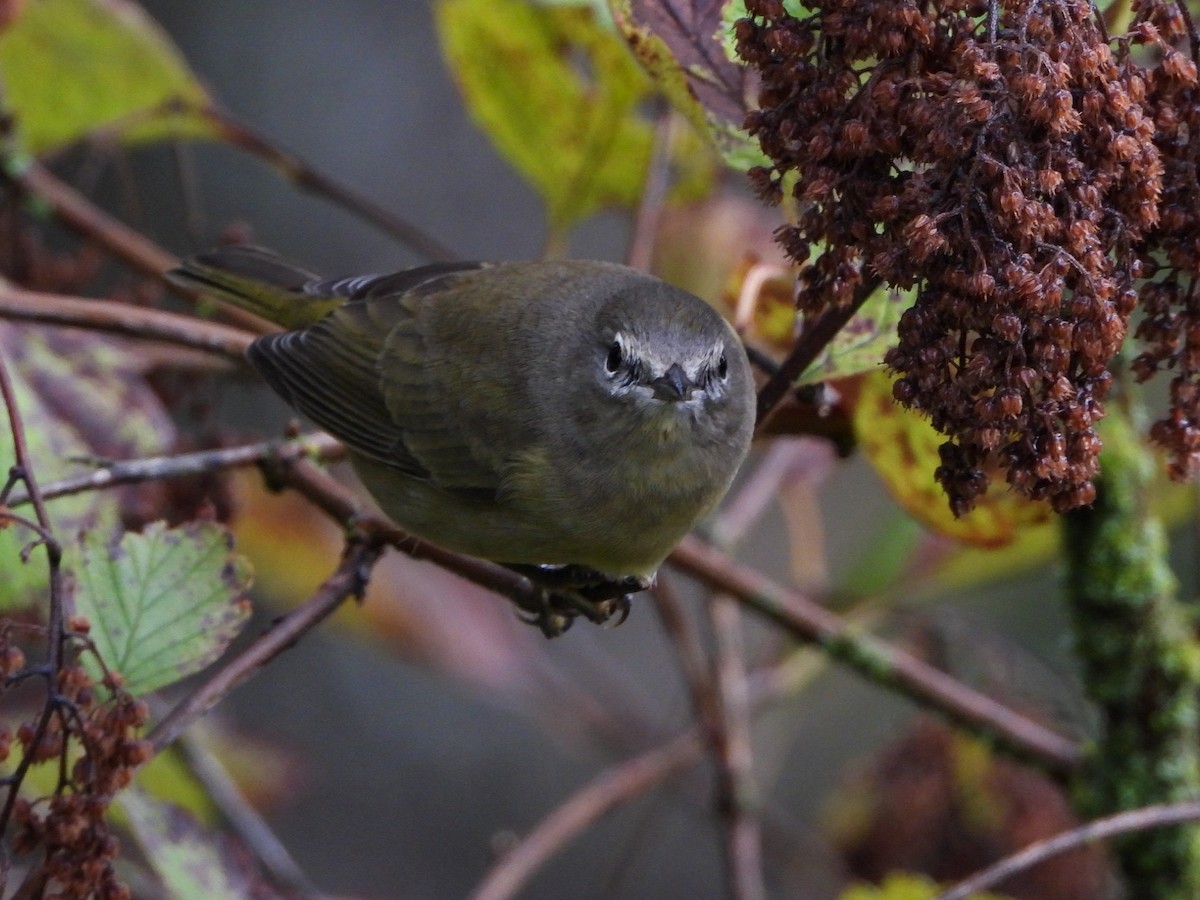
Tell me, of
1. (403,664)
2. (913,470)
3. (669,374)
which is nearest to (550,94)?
(669,374)

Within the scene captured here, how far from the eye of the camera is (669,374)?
257cm

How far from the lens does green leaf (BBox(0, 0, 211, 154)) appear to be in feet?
10.6

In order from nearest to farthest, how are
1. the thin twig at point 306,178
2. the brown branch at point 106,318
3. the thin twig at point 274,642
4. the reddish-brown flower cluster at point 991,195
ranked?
the reddish-brown flower cluster at point 991,195, the thin twig at point 274,642, the brown branch at point 106,318, the thin twig at point 306,178

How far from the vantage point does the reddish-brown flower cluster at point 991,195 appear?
1497 mm

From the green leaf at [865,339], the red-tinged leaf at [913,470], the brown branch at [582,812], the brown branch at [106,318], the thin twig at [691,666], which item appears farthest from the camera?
the thin twig at [691,666]

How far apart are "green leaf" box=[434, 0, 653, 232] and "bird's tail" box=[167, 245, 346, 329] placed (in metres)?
0.56

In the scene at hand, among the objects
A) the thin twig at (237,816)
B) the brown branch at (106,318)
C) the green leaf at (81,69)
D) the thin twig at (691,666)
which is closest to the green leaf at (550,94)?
the green leaf at (81,69)

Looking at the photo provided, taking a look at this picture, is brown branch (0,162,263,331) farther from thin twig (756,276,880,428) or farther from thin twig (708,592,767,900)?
thin twig (756,276,880,428)

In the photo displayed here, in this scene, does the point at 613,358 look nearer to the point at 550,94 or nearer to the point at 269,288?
the point at 550,94

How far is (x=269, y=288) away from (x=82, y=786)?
1864 millimetres

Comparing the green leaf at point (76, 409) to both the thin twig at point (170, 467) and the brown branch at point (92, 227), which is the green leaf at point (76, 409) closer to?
the thin twig at point (170, 467)

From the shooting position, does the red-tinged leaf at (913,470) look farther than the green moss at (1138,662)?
No

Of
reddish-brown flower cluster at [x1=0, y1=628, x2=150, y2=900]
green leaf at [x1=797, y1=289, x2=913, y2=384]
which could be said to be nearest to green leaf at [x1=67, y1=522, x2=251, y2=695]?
reddish-brown flower cluster at [x1=0, y1=628, x2=150, y2=900]

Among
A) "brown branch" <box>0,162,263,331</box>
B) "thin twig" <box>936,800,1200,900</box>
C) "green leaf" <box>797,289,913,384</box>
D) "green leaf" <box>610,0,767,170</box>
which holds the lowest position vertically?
"thin twig" <box>936,800,1200,900</box>
